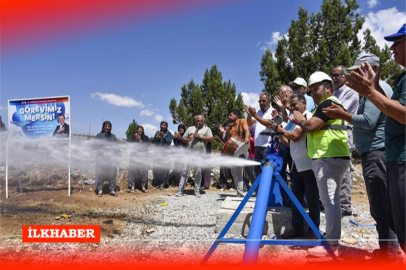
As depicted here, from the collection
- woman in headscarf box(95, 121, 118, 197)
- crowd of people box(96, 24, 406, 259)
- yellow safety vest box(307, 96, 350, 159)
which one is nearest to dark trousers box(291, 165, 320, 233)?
crowd of people box(96, 24, 406, 259)

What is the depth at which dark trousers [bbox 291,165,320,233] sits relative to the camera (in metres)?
3.80

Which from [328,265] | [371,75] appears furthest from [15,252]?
[371,75]

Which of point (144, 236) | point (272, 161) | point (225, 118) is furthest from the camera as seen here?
point (225, 118)

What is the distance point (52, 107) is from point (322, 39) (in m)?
13.6

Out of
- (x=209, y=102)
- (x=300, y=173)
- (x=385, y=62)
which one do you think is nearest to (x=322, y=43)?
(x=385, y=62)

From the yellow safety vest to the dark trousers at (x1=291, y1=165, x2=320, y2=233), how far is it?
53 cm

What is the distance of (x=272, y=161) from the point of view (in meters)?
2.81

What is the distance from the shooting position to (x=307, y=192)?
12.7ft

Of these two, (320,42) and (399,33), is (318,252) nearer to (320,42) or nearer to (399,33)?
(399,33)

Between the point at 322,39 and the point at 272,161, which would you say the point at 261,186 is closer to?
the point at 272,161

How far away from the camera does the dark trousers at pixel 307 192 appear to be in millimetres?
3803

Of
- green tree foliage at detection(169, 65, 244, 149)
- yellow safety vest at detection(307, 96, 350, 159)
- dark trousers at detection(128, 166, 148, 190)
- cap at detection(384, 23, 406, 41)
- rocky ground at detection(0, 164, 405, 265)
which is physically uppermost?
green tree foliage at detection(169, 65, 244, 149)

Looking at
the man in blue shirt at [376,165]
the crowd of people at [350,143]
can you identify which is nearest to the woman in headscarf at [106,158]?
the crowd of people at [350,143]

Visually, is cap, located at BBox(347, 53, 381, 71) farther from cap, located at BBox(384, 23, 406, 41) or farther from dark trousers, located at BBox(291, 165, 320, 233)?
dark trousers, located at BBox(291, 165, 320, 233)
